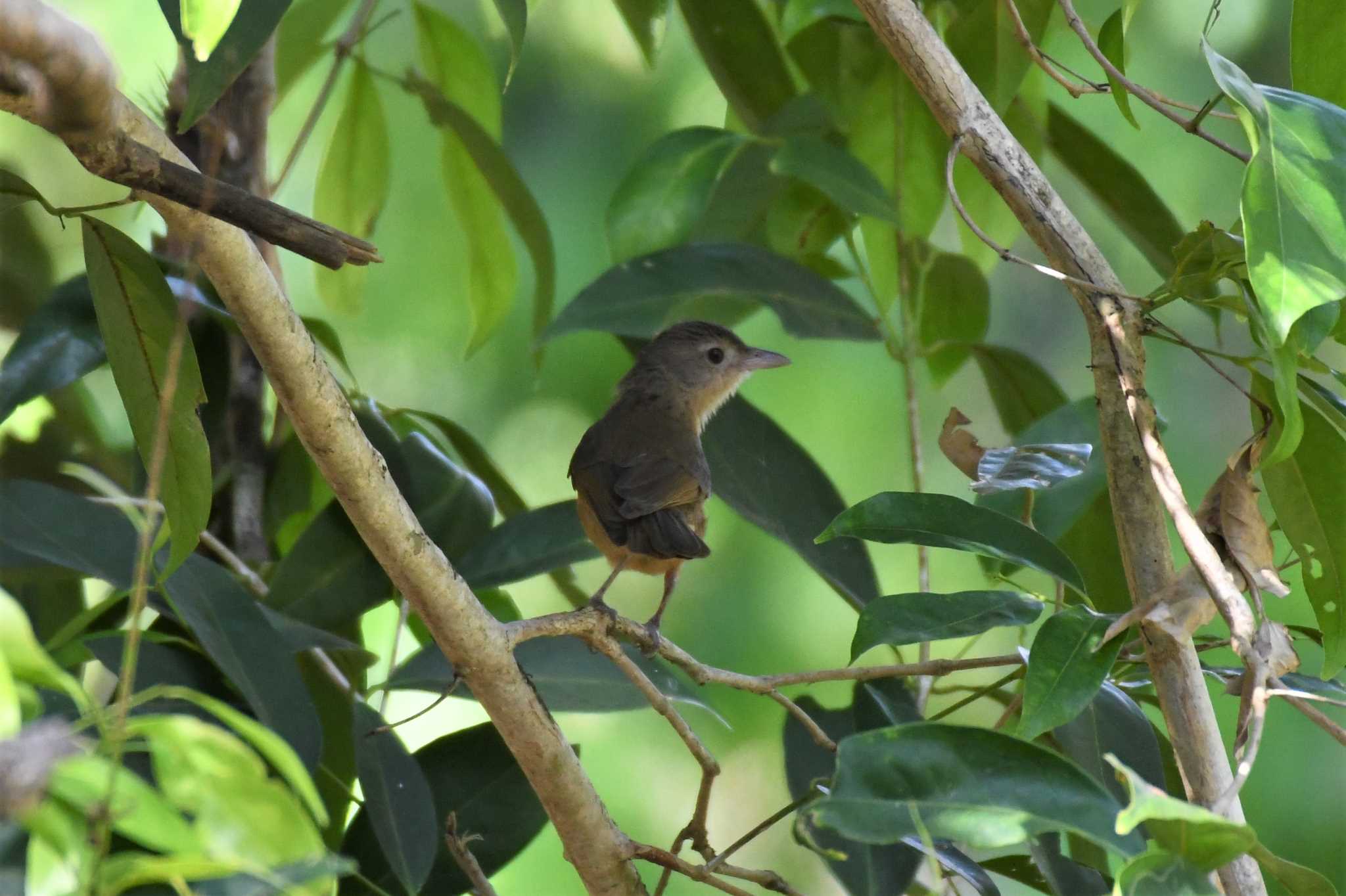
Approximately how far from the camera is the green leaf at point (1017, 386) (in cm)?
202

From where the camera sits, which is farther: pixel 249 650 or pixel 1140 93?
pixel 249 650

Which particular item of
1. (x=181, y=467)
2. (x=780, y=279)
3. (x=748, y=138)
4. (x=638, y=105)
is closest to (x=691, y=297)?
(x=780, y=279)

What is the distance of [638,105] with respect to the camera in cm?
336

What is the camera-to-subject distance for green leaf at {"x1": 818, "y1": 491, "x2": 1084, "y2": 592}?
1248mm

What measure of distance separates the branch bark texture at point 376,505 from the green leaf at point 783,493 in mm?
556

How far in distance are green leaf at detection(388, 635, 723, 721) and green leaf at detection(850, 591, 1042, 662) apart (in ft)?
1.58

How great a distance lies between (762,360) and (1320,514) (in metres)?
1.71

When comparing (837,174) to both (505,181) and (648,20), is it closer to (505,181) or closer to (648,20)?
(648,20)

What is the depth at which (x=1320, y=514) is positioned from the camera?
1.27 metres

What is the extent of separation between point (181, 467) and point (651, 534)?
0.91 metres

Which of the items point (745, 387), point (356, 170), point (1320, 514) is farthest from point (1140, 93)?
point (745, 387)

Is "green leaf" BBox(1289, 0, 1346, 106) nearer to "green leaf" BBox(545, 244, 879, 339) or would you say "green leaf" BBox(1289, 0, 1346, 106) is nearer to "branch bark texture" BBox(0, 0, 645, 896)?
"green leaf" BBox(545, 244, 879, 339)

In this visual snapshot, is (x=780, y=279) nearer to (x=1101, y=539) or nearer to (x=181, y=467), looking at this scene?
(x=1101, y=539)

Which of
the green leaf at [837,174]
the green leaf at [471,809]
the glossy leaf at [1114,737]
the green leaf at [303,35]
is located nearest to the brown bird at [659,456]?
the green leaf at [471,809]
